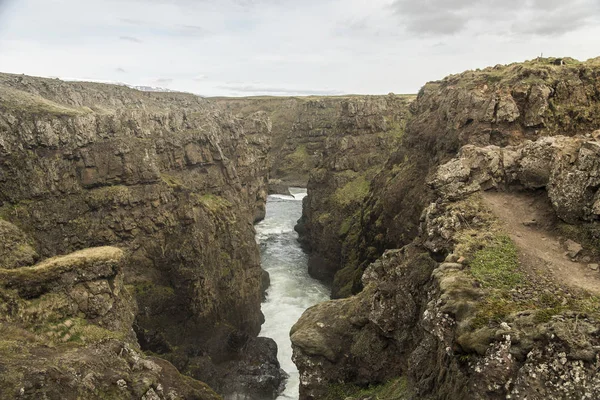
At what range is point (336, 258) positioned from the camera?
58000 millimetres

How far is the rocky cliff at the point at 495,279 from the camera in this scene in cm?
1266

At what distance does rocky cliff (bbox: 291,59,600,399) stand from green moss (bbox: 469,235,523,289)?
0.06m

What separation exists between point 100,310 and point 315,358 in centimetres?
1215

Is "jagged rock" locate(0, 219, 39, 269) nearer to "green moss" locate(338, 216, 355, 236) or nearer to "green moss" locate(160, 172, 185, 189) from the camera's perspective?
"green moss" locate(160, 172, 185, 189)

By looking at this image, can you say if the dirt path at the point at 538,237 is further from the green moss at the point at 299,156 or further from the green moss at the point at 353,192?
the green moss at the point at 299,156

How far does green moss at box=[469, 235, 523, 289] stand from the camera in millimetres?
15828

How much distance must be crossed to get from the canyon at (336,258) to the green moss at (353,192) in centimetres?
55

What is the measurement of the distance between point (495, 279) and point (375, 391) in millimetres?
9603

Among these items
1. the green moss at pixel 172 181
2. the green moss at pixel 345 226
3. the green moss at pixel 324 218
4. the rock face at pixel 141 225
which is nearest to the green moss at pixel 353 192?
the green moss at pixel 324 218

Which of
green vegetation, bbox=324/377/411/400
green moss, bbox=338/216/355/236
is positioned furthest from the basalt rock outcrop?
green vegetation, bbox=324/377/411/400

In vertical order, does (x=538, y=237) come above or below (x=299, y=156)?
above

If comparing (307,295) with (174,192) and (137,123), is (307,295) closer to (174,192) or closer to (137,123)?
(174,192)

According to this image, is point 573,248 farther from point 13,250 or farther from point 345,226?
point 345,226

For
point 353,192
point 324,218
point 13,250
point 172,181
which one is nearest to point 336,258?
point 324,218
